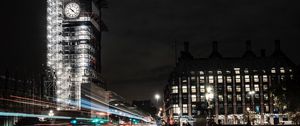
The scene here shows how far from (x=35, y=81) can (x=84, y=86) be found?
13140mm

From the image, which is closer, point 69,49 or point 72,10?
point 69,49

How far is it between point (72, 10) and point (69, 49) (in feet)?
65.9

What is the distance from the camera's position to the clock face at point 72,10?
196 m

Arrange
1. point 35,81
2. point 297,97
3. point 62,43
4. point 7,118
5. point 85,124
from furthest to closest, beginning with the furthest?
1. point 62,43
2. point 35,81
3. point 7,118
4. point 297,97
5. point 85,124

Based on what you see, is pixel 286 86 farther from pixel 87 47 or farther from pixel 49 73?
pixel 87 47

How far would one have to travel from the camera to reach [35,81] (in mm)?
126000

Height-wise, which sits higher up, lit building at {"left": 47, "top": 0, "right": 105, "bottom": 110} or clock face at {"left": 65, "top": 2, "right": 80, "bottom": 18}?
clock face at {"left": 65, "top": 2, "right": 80, "bottom": 18}

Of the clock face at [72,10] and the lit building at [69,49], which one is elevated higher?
the clock face at [72,10]

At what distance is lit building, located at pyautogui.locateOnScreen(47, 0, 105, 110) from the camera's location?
173375 millimetres

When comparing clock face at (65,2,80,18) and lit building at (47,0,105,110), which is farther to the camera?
clock face at (65,2,80,18)

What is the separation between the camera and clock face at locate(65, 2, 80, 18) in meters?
196

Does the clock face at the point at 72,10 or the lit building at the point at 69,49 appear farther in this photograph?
the clock face at the point at 72,10

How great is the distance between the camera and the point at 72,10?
197875 mm

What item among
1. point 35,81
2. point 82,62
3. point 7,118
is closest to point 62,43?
point 82,62
